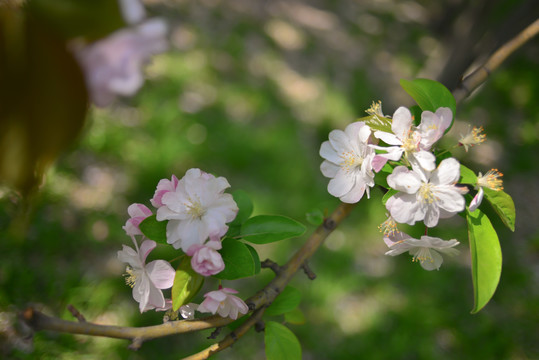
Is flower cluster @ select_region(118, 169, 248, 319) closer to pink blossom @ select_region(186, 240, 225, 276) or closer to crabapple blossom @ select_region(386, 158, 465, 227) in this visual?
pink blossom @ select_region(186, 240, 225, 276)

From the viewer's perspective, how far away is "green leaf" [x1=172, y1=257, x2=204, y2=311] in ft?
1.73

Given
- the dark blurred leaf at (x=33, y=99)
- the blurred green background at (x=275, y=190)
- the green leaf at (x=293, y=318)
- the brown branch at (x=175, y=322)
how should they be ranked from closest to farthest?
the dark blurred leaf at (x=33, y=99)
the brown branch at (x=175, y=322)
the green leaf at (x=293, y=318)
the blurred green background at (x=275, y=190)

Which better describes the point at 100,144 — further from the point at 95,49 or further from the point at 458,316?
the point at 458,316

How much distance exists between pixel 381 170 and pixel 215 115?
198 cm

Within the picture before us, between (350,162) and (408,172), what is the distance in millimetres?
114

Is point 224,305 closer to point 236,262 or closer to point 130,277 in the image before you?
point 236,262

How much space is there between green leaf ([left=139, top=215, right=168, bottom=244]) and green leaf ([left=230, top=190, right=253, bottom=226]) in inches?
4.6

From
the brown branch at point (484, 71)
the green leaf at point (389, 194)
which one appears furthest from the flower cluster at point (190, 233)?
the brown branch at point (484, 71)

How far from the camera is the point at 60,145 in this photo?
32 cm

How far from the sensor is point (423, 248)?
2.20ft

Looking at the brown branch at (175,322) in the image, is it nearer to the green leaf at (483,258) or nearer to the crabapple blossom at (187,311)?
the crabapple blossom at (187,311)

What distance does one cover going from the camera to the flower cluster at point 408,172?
0.55 metres

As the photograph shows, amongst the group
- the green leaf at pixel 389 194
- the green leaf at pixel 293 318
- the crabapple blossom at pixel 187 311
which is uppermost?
the green leaf at pixel 389 194

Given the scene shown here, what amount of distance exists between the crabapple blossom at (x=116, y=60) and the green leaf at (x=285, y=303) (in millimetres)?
450
